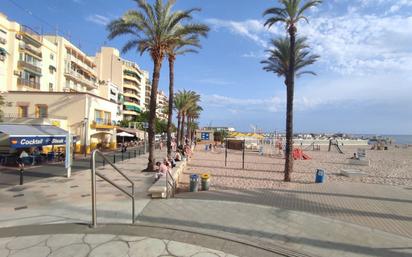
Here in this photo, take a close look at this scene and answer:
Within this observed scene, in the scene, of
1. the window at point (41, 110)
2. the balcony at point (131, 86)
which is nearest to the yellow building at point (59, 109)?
the window at point (41, 110)

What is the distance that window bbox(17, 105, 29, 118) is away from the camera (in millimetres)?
28519

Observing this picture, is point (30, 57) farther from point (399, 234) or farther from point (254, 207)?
point (399, 234)

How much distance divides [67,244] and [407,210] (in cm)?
977

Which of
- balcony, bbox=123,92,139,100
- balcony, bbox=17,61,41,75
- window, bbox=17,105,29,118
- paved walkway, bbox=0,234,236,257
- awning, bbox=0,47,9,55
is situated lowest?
paved walkway, bbox=0,234,236,257

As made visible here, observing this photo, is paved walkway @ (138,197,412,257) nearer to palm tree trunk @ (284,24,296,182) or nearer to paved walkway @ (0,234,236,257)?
paved walkway @ (0,234,236,257)

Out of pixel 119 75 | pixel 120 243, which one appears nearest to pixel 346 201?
pixel 120 243

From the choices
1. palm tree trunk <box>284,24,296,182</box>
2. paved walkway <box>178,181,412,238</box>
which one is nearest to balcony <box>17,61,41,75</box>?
palm tree trunk <box>284,24,296,182</box>

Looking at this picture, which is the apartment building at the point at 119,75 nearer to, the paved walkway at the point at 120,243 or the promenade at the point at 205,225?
the promenade at the point at 205,225

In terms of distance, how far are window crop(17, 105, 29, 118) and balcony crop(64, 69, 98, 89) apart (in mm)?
19874

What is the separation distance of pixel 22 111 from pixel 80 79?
2390 centimetres

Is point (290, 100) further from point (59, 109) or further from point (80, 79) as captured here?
point (80, 79)

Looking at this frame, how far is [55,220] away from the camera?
6.52 meters

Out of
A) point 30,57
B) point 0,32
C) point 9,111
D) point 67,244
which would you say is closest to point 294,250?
point 67,244

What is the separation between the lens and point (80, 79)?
5100 cm
